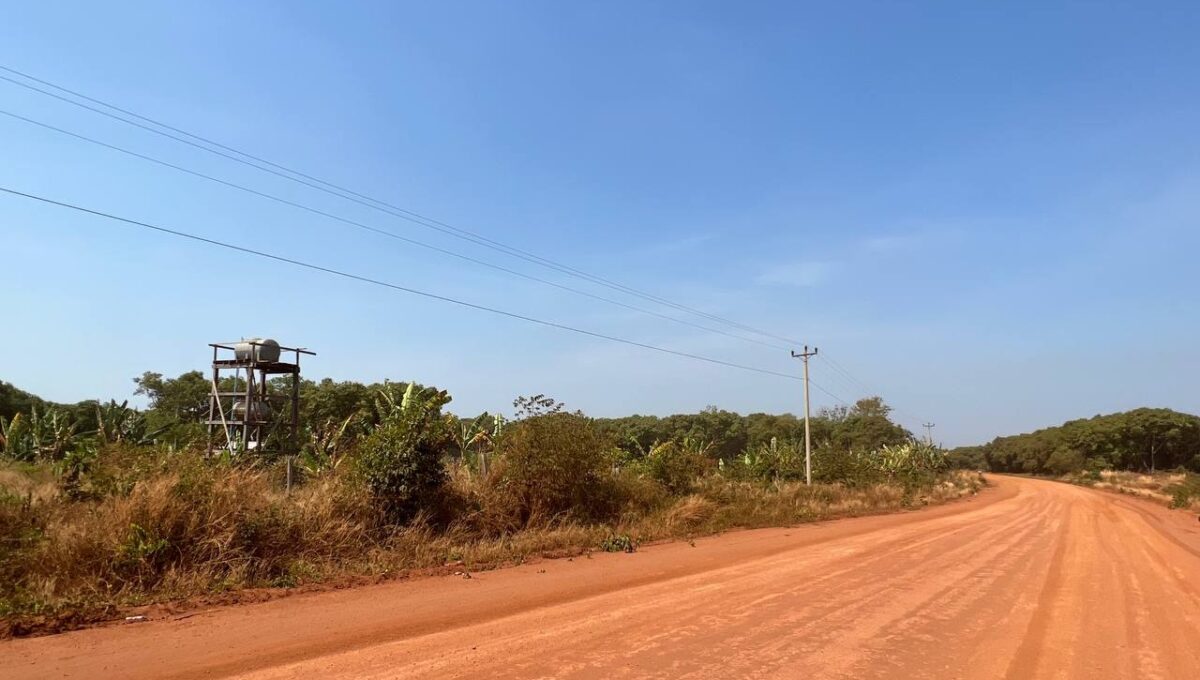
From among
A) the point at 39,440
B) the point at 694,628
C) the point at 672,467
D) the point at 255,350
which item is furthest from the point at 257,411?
the point at 694,628

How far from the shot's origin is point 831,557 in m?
14.5

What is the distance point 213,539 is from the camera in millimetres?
10000

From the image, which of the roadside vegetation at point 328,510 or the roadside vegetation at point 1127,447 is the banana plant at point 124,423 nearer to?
the roadside vegetation at point 328,510

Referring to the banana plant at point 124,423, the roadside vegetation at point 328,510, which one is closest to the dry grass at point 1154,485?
the roadside vegetation at point 328,510

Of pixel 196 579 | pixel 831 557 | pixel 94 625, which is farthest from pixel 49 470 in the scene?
pixel 831 557

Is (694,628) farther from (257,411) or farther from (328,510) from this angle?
(257,411)

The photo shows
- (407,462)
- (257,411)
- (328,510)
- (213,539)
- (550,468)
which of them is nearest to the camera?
(213,539)

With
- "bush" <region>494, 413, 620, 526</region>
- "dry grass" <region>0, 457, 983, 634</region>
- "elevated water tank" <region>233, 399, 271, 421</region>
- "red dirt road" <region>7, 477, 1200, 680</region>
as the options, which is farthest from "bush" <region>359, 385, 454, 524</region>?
"elevated water tank" <region>233, 399, 271, 421</region>

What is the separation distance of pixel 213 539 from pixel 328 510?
7.89 ft

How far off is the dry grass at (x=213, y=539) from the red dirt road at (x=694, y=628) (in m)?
0.97

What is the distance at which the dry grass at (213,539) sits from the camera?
341 inches

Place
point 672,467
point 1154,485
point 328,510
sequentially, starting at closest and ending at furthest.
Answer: point 328,510 < point 672,467 < point 1154,485

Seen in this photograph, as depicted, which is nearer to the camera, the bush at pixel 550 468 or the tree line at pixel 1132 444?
the bush at pixel 550 468

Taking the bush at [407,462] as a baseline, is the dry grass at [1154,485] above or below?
below
